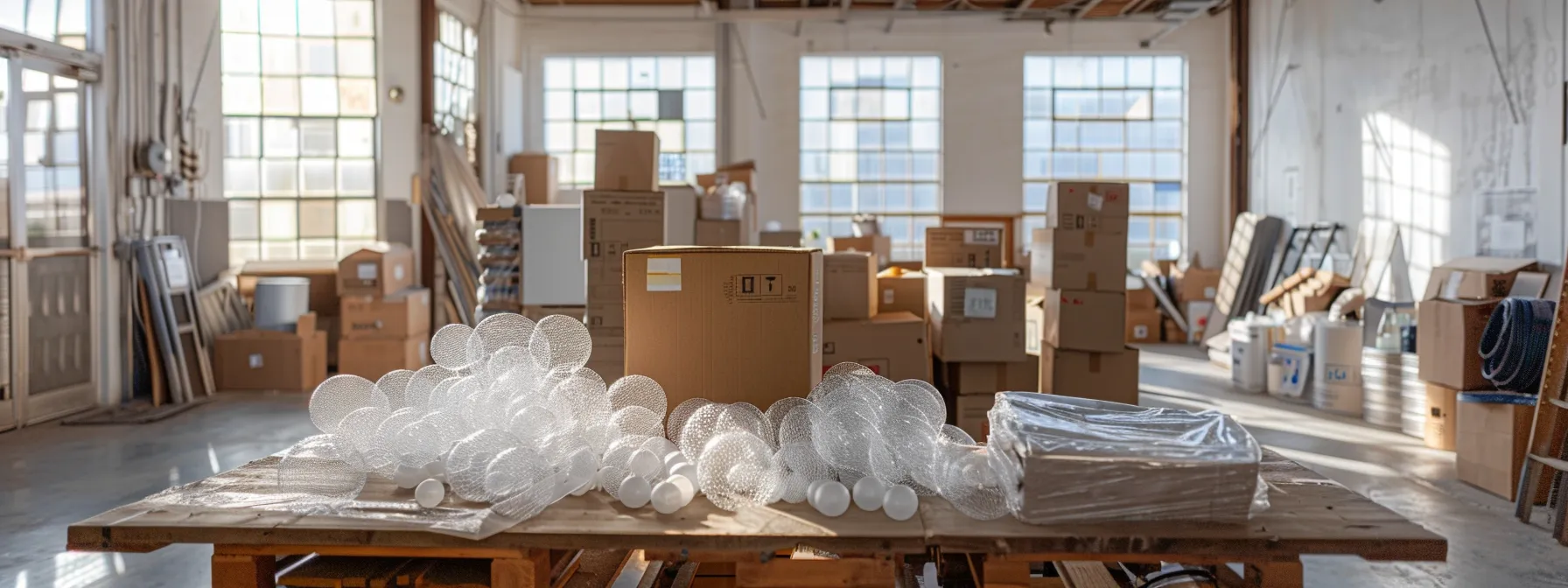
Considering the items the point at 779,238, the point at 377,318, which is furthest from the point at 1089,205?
the point at 377,318

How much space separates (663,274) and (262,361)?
573 cm

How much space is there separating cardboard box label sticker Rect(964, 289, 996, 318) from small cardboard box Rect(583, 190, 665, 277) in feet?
4.39

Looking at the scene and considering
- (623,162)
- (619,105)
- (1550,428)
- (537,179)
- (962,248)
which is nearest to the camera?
(1550,428)

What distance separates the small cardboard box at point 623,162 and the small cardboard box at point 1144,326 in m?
7.03

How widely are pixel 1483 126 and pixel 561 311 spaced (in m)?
5.71

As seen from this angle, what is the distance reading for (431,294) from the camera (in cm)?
913

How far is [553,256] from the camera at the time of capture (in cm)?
774

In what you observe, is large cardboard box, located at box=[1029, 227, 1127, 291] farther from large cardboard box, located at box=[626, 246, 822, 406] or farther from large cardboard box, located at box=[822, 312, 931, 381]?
large cardboard box, located at box=[626, 246, 822, 406]

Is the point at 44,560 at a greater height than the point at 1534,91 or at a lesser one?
lesser

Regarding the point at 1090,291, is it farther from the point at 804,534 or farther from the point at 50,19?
the point at 50,19

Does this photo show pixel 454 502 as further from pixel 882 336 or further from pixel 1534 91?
pixel 1534 91

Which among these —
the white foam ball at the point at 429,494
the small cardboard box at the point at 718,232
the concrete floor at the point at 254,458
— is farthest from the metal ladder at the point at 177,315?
the white foam ball at the point at 429,494

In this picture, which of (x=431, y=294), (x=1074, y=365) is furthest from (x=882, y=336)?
(x=431, y=294)

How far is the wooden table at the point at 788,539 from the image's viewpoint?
5.91ft
